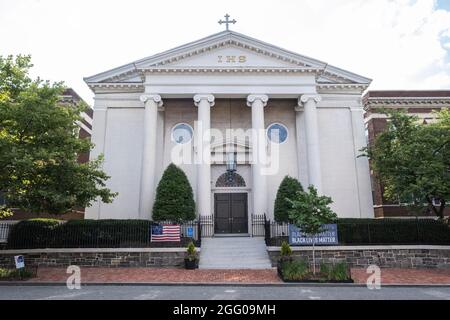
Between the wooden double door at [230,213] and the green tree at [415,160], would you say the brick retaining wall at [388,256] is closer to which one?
the green tree at [415,160]

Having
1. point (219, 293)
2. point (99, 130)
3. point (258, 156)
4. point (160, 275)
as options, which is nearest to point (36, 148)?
point (160, 275)

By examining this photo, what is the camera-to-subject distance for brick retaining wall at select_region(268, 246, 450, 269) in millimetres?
17047

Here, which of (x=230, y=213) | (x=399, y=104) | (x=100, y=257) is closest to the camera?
(x=100, y=257)

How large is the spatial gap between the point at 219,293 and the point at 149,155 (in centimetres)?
1248

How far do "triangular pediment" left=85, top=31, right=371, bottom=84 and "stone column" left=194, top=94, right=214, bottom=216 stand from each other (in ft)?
8.79

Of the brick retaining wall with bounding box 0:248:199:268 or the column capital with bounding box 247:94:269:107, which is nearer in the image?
the brick retaining wall with bounding box 0:248:199:268

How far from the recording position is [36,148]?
14477 millimetres

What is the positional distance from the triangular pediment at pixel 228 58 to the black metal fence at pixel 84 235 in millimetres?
10951

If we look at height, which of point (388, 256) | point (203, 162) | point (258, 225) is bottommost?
point (388, 256)

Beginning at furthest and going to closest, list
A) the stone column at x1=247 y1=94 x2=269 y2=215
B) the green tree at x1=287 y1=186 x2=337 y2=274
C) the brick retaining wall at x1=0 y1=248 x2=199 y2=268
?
the stone column at x1=247 y1=94 x2=269 y2=215 → the brick retaining wall at x1=0 y1=248 x2=199 y2=268 → the green tree at x1=287 y1=186 x2=337 y2=274

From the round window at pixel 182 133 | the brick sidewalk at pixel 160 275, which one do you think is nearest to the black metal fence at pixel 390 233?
the brick sidewalk at pixel 160 275
